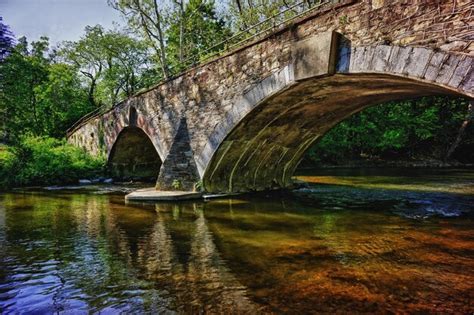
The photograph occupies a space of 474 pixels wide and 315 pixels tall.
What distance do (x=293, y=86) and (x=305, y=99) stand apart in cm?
121

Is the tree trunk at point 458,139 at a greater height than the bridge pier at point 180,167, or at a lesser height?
greater

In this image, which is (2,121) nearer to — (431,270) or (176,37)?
(176,37)

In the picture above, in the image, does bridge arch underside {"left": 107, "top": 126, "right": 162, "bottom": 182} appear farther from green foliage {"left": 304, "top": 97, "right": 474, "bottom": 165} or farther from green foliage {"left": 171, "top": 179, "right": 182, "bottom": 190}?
green foliage {"left": 304, "top": 97, "right": 474, "bottom": 165}

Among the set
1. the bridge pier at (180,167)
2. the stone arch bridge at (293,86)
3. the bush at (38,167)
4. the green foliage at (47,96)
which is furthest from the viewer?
the green foliage at (47,96)

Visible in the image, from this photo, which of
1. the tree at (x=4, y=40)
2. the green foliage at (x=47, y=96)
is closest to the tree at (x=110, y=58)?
the green foliage at (x=47, y=96)

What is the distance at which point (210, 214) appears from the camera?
27.9 ft

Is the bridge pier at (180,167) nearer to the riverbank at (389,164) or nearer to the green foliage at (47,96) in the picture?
the riverbank at (389,164)

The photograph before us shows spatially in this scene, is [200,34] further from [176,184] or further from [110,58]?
[176,184]

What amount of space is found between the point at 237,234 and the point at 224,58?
5.41 metres

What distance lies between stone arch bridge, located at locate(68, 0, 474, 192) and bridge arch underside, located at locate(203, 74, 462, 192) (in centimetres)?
4

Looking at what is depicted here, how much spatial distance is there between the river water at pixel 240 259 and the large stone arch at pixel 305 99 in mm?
2200

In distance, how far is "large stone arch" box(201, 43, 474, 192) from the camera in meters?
5.20

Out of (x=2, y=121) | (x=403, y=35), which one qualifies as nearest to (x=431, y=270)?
(x=403, y=35)

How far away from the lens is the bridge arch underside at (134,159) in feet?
61.3
